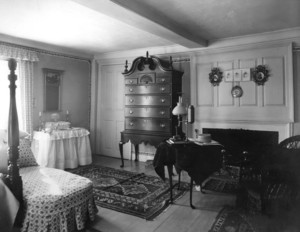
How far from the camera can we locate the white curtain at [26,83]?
462cm

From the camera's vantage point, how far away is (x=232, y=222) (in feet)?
8.61

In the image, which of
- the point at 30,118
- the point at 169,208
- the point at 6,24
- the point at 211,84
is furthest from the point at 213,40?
the point at 30,118

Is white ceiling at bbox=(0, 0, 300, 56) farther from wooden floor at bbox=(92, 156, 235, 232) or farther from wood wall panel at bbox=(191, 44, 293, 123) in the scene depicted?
wooden floor at bbox=(92, 156, 235, 232)

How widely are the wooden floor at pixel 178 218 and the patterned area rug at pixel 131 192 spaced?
0.12 meters

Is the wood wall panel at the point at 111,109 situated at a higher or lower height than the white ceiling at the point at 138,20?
lower

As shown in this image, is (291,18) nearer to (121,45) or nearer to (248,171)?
(248,171)

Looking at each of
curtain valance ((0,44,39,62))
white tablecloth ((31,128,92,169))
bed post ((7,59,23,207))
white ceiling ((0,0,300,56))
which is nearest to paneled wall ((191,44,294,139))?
white ceiling ((0,0,300,56))

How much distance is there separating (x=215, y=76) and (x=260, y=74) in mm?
794

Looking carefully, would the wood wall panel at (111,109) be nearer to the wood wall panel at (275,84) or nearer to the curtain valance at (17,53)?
the curtain valance at (17,53)

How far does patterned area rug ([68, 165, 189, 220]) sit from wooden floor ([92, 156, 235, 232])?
0.39 feet

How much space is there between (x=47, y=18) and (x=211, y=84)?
3.05 metres

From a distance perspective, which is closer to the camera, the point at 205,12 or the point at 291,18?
the point at 205,12

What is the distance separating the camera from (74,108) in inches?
229

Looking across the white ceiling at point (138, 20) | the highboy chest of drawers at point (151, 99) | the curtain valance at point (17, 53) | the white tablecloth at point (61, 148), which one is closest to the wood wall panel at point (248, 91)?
the white ceiling at point (138, 20)
